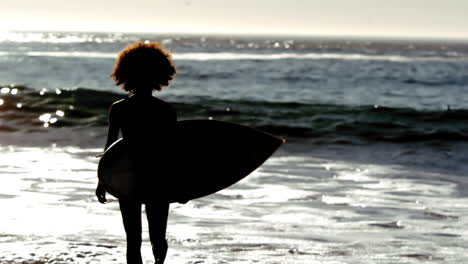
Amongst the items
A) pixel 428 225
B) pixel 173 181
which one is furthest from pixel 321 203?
pixel 173 181

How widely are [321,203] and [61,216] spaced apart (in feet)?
10.2

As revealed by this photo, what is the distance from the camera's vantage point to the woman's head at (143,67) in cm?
514

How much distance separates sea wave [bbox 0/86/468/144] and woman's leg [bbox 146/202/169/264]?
12660mm

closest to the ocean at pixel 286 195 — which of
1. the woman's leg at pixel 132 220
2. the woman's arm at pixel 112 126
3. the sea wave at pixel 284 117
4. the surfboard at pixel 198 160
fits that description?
the sea wave at pixel 284 117

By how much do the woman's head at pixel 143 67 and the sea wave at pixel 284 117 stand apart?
12.8 m

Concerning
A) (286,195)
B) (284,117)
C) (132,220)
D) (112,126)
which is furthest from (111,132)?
(284,117)

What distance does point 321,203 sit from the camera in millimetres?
9836

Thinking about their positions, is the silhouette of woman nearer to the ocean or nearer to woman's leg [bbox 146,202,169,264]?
woman's leg [bbox 146,202,169,264]

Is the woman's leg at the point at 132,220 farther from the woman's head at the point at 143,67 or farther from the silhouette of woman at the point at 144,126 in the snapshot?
the woman's head at the point at 143,67

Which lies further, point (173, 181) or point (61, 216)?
point (61, 216)

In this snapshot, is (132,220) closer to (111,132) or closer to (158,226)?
(158,226)

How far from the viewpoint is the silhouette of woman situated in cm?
516

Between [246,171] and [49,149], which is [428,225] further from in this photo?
[49,149]

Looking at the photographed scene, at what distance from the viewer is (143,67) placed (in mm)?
5148
